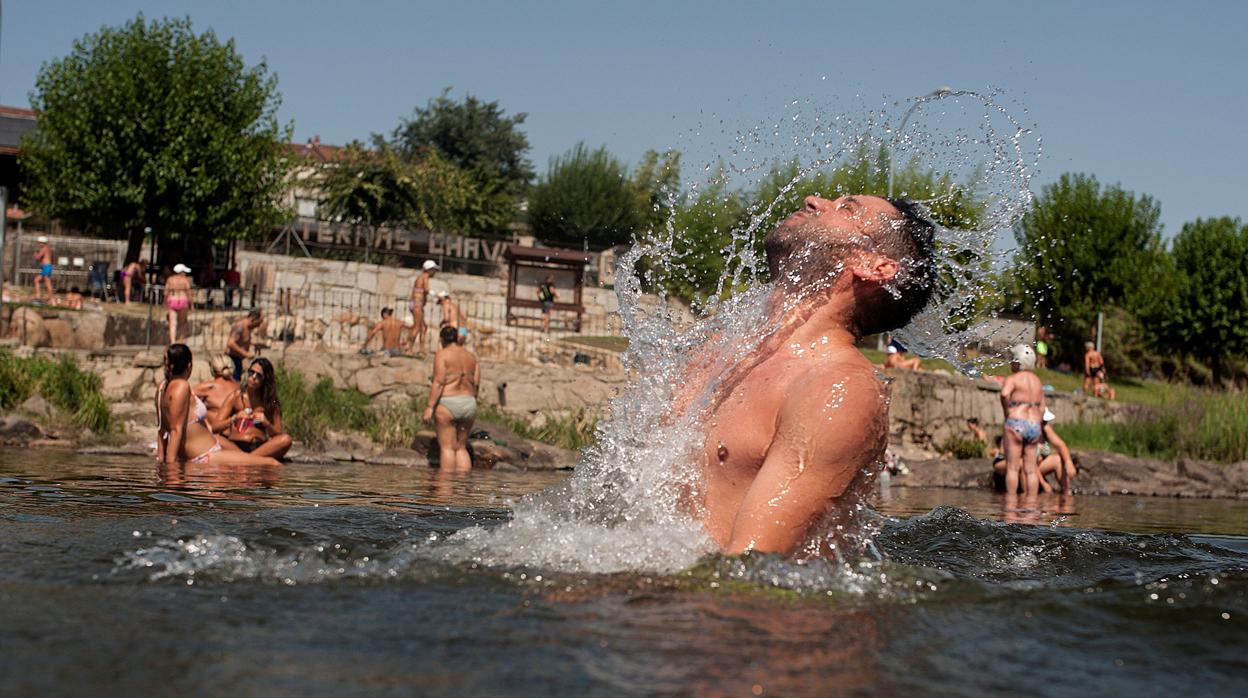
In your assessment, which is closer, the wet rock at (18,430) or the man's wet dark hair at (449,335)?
the wet rock at (18,430)

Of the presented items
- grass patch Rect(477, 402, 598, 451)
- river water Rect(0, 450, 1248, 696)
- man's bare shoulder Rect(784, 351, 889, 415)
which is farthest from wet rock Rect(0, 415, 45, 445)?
man's bare shoulder Rect(784, 351, 889, 415)

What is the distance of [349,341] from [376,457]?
30.3ft

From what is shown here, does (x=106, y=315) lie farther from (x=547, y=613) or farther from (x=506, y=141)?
(x=506, y=141)

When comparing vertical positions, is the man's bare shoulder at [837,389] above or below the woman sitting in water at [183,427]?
above

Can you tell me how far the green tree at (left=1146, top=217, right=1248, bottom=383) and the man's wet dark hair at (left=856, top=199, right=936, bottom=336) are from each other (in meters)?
38.0

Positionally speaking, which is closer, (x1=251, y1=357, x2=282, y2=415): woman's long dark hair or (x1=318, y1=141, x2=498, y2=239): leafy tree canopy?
(x1=251, y1=357, x2=282, y2=415): woman's long dark hair

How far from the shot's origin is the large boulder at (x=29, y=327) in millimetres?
19922

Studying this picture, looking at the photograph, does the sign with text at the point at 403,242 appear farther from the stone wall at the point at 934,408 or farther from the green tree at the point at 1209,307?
the green tree at the point at 1209,307

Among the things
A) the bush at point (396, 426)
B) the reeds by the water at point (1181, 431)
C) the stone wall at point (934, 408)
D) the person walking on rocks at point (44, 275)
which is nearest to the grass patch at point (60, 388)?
the bush at point (396, 426)

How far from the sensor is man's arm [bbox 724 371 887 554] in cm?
313

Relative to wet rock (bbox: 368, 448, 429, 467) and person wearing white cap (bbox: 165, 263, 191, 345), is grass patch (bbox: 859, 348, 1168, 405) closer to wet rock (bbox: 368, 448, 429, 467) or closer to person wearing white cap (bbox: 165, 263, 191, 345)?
wet rock (bbox: 368, 448, 429, 467)

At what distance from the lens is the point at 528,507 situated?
4.38 meters

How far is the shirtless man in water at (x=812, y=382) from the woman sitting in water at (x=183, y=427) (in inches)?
312

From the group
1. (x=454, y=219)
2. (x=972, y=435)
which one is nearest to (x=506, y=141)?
(x=454, y=219)
